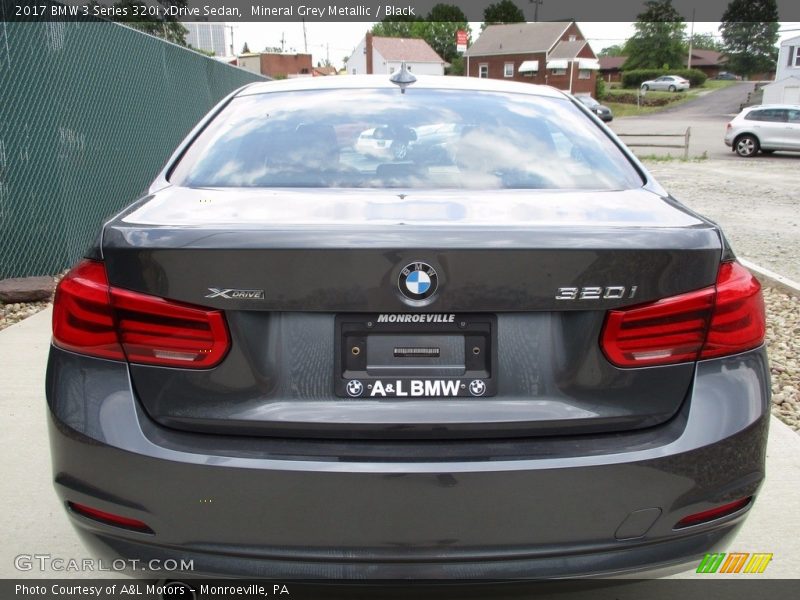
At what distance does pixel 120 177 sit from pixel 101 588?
6124 millimetres

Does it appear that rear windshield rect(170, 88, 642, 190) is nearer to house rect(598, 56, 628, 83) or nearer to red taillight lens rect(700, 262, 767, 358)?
red taillight lens rect(700, 262, 767, 358)

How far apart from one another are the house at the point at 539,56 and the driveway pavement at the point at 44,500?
71188mm

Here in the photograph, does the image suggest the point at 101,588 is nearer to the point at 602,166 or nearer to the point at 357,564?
the point at 357,564

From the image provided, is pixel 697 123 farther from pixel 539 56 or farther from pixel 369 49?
pixel 369 49

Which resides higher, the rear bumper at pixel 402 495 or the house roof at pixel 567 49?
the house roof at pixel 567 49

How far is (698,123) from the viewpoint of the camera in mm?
44750

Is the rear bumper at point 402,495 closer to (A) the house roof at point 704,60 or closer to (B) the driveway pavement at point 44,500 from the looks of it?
(B) the driveway pavement at point 44,500

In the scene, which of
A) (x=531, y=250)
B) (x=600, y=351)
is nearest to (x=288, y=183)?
(x=531, y=250)

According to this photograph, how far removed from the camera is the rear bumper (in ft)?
5.81

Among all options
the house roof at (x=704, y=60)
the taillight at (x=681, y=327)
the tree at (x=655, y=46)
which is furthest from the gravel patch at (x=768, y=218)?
the house roof at (x=704, y=60)

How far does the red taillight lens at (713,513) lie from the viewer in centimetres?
189

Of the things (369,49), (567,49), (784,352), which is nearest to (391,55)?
(369,49)

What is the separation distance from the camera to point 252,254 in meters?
1.74

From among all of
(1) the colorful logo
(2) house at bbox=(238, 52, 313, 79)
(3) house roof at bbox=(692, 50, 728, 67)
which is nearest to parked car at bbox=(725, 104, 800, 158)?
(1) the colorful logo
